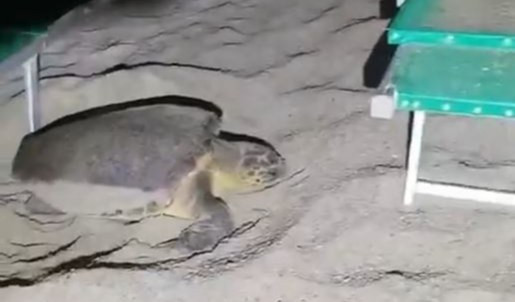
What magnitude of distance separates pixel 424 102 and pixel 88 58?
1.05 meters

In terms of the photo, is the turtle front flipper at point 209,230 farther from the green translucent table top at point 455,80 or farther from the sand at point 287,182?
the green translucent table top at point 455,80

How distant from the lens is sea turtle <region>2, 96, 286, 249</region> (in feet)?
5.05

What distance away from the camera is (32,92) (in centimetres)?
181

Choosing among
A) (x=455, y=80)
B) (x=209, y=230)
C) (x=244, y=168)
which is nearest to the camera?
(x=455, y=80)

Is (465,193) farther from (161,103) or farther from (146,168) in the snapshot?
(161,103)

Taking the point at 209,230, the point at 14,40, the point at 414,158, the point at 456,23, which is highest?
the point at 456,23

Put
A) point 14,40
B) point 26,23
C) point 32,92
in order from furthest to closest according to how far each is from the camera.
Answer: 1. point 26,23
2. point 14,40
3. point 32,92

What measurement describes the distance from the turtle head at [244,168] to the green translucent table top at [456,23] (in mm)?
384

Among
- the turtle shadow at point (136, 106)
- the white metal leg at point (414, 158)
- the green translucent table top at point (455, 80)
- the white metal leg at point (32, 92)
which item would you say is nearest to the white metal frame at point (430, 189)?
the white metal leg at point (414, 158)

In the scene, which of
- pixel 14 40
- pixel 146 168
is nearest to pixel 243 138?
pixel 146 168

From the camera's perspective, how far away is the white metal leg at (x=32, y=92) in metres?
1.79

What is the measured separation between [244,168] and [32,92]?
0.49 m

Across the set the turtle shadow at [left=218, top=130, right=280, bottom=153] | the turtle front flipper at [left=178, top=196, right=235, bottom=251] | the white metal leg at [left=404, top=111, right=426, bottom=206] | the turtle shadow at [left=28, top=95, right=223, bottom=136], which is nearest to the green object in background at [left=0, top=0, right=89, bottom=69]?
the turtle shadow at [left=28, top=95, right=223, bottom=136]

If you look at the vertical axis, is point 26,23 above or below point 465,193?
above
